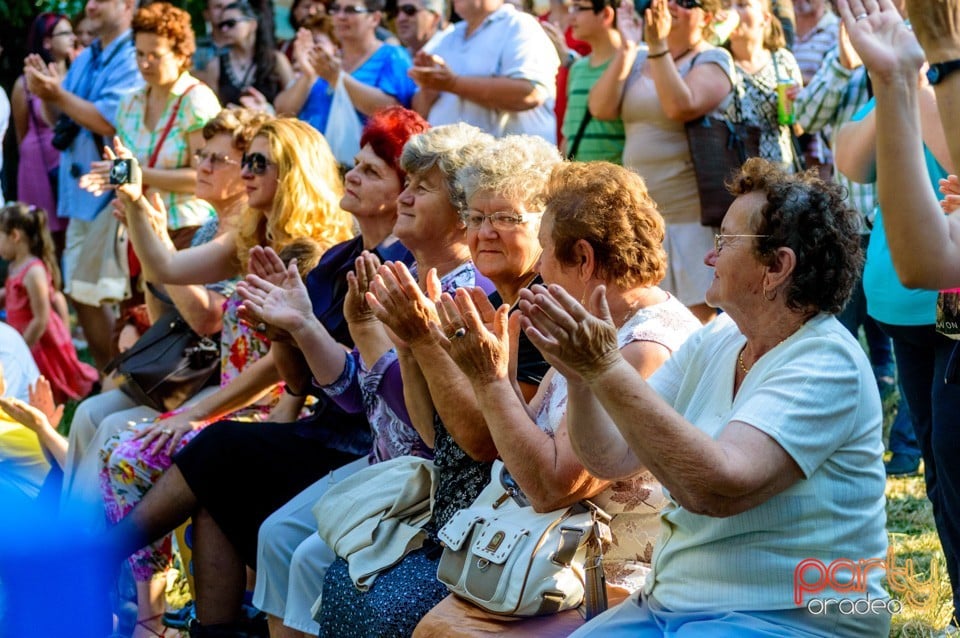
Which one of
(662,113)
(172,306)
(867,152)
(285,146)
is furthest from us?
(662,113)

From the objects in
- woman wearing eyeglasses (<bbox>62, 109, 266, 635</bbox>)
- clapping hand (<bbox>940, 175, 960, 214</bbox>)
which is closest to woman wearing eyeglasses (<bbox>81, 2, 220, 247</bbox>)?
woman wearing eyeglasses (<bbox>62, 109, 266, 635</bbox>)

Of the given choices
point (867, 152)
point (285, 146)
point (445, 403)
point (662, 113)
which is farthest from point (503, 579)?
point (662, 113)

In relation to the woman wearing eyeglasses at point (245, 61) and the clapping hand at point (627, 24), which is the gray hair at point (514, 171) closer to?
the clapping hand at point (627, 24)

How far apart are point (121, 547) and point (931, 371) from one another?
101 inches

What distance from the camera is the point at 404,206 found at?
4031 millimetres

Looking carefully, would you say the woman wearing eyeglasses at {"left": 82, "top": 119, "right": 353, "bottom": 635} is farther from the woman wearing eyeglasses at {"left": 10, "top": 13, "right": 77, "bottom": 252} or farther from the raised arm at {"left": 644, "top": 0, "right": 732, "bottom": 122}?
the woman wearing eyeglasses at {"left": 10, "top": 13, "right": 77, "bottom": 252}

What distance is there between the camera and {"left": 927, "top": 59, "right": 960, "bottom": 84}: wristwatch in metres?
2.32

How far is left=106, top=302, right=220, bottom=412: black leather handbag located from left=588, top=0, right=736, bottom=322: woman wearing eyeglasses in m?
2.00

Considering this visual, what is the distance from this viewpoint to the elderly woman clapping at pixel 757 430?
248 cm

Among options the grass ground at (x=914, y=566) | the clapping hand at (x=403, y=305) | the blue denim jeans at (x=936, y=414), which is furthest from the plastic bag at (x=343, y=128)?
the clapping hand at (x=403, y=305)

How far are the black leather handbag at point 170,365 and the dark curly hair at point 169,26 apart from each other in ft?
7.33

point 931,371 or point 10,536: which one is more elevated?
point 10,536

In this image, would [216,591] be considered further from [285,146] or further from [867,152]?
[867,152]

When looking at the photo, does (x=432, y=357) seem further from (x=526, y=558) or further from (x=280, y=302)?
(x=280, y=302)
